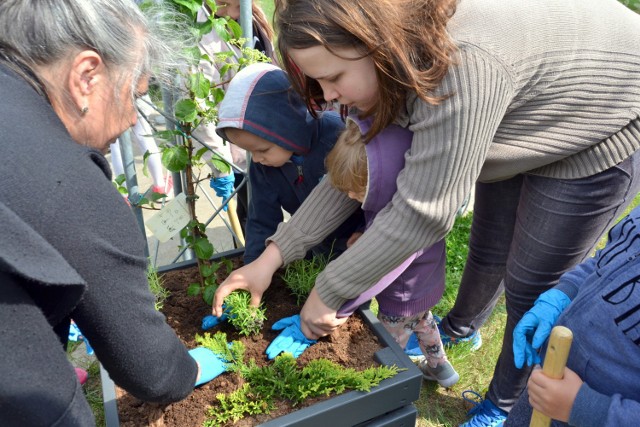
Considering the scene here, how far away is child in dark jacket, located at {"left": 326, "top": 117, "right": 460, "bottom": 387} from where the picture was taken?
1.39m

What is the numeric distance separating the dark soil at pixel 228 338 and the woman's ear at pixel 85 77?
81cm

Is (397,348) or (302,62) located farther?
(397,348)

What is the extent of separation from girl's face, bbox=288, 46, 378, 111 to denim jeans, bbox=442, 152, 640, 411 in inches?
25.7

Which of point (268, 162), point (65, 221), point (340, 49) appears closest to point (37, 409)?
point (65, 221)

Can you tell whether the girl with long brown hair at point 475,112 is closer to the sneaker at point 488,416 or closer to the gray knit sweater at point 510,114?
the gray knit sweater at point 510,114

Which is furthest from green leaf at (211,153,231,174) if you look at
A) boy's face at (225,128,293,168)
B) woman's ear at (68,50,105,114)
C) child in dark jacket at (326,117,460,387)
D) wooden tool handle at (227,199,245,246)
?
wooden tool handle at (227,199,245,246)

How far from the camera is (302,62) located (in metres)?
1.22

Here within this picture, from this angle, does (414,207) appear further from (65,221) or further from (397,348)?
(65,221)

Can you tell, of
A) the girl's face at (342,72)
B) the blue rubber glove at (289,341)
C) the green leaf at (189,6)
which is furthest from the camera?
the blue rubber glove at (289,341)

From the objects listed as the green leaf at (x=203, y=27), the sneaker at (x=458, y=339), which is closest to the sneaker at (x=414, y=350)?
the sneaker at (x=458, y=339)

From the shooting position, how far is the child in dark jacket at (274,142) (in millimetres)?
1699

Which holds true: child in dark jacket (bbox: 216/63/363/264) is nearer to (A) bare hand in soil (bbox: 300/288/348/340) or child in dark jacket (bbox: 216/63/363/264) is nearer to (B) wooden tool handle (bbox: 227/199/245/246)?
(A) bare hand in soil (bbox: 300/288/348/340)

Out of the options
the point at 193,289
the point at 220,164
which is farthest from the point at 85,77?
the point at 193,289

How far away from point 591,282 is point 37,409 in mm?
1231
